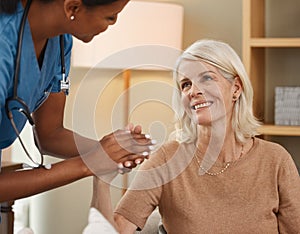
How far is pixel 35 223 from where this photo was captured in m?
3.51

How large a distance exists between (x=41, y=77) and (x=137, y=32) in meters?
1.29

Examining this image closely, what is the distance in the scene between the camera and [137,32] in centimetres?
293

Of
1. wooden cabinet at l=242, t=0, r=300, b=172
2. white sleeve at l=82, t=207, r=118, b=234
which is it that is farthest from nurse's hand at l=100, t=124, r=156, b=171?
wooden cabinet at l=242, t=0, r=300, b=172

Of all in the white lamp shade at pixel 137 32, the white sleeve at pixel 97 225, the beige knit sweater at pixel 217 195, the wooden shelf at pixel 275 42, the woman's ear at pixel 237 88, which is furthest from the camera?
the white lamp shade at pixel 137 32

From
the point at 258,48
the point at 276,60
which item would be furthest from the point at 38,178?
the point at 276,60

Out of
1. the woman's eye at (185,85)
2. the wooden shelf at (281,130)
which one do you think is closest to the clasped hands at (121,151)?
the woman's eye at (185,85)

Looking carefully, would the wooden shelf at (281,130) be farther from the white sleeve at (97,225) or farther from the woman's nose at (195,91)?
the white sleeve at (97,225)

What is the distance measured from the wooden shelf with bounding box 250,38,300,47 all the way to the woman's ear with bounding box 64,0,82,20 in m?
1.44

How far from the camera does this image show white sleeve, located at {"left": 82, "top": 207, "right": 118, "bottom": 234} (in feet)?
5.26

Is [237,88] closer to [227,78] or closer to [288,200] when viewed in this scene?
[227,78]

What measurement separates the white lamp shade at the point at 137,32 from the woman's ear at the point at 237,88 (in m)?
0.59

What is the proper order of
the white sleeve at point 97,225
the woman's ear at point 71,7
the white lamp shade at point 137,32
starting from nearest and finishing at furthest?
the woman's ear at point 71,7 → the white sleeve at point 97,225 → the white lamp shade at point 137,32

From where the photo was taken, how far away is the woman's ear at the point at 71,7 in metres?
1.43

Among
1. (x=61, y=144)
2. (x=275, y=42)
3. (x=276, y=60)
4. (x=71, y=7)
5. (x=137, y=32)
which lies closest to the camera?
(x=71, y=7)
